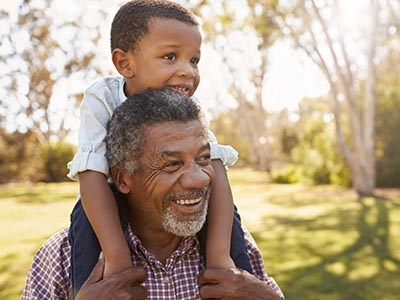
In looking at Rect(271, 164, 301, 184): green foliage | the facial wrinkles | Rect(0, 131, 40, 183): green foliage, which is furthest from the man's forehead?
Rect(0, 131, 40, 183): green foliage

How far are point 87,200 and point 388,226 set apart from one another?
8.83 m

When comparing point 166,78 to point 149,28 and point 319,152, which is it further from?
point 319,152

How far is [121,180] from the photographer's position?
2039 mm

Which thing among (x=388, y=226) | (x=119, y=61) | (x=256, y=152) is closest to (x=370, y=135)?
(x=388, y=226)

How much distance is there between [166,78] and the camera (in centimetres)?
212

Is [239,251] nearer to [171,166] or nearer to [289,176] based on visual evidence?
[171,166]

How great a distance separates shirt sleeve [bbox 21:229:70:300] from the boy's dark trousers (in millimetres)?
94

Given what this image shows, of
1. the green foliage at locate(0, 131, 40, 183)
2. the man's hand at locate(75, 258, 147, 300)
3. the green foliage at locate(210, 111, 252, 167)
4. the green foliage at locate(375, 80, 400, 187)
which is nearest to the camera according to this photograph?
the man's hand at locate(75, 258, 147, 300)

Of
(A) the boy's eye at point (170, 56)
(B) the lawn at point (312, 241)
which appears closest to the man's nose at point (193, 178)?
(A) the boy's eye at point (170, 56)

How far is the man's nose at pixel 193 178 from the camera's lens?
6.10 feet

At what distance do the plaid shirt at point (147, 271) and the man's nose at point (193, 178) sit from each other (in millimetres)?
379

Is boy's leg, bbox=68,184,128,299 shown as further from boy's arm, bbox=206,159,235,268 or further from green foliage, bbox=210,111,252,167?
green foliage, bbox=210,111,252,167

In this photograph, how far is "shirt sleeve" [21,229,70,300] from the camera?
6.69ft

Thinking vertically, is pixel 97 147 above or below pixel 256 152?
above
